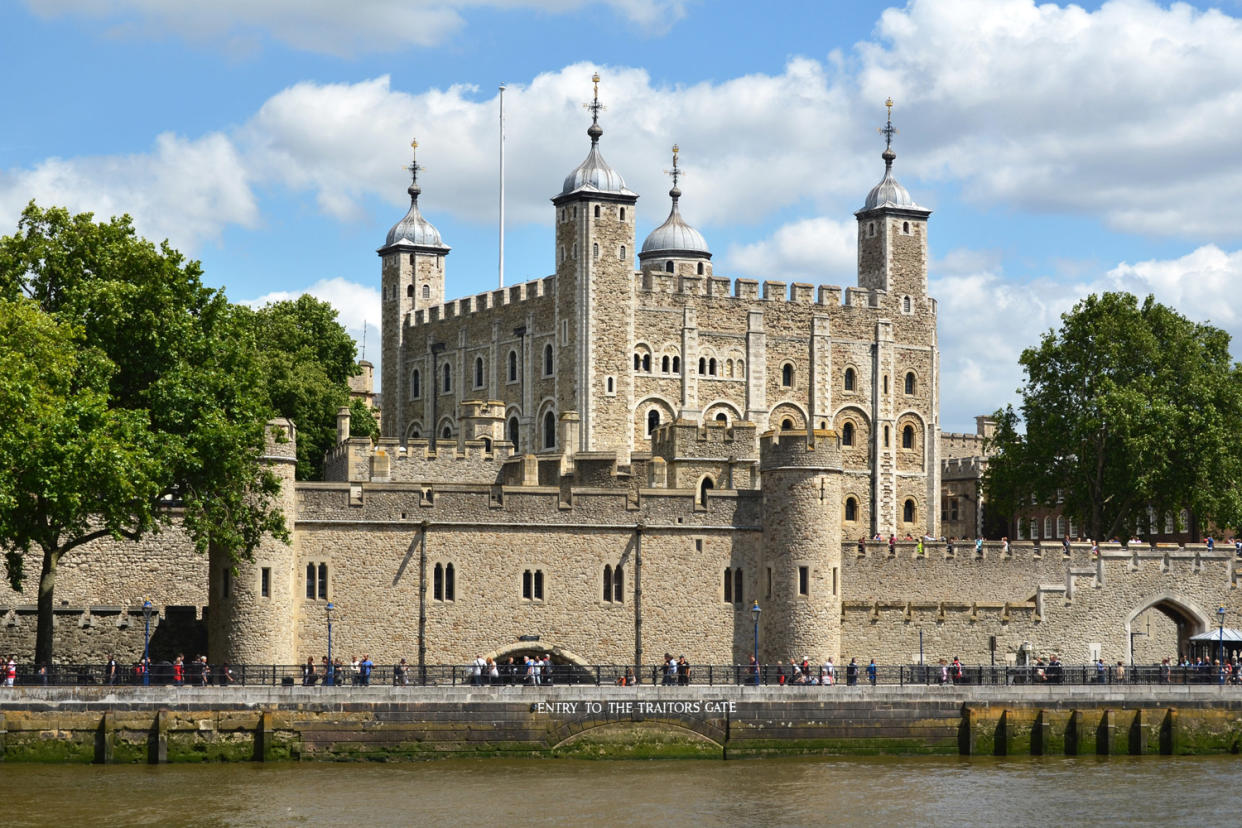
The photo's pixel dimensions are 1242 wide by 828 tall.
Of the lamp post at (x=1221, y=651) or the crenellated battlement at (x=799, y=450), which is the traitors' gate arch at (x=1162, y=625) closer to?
the lamp post at (x=1221, y=651)

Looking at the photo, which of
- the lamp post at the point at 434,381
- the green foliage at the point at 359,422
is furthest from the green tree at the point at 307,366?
the lamp post at the point at 434,381

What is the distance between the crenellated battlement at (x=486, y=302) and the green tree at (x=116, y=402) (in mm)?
31706

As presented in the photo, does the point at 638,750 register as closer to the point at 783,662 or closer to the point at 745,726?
the point at 745,726

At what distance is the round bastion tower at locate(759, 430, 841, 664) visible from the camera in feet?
181

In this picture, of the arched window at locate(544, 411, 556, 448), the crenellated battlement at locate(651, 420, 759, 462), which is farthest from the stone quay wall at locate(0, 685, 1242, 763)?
the arched window at locate(544, 411, 556, 448)

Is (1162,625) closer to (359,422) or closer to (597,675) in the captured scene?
(597,675)

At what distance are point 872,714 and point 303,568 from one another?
525 inches

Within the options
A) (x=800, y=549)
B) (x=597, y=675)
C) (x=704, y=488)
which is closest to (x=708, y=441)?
(x=704, y=488)

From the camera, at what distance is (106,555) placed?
Result: 5491 centimetres

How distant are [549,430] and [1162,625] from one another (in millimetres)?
27951

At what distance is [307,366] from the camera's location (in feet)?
249

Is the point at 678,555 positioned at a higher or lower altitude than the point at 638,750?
higher

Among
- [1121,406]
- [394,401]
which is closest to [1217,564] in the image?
[1121,406]

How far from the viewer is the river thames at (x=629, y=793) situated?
1592 inches
